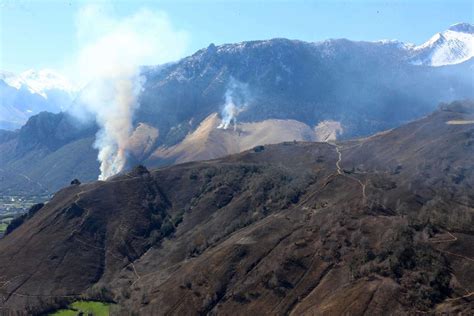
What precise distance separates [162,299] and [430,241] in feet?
289

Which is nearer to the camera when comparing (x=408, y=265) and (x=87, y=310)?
(x=408, y=265)

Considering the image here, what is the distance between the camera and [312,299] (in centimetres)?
16612

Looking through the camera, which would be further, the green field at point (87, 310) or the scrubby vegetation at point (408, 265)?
the green field at point (87, 310)

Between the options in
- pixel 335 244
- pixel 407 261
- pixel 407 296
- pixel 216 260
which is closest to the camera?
pixel 407 296

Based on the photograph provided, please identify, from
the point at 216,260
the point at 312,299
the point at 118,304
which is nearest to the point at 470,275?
the point at 312,299

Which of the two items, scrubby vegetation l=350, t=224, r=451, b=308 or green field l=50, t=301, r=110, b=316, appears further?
green field l=50, t=301, r=110, b=316

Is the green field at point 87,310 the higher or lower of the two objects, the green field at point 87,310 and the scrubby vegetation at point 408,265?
the lower

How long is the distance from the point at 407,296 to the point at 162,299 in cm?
8018

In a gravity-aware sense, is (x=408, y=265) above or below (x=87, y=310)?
above

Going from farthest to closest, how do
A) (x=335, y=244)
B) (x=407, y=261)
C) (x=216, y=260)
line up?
(x=216, y=260) < (x=335, y=244) < (x=407, y=261)

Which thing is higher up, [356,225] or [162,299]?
[356,225]

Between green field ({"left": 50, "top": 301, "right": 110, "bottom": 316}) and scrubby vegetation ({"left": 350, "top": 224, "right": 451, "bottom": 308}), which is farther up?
scrubby vegetation ({"left": 350, "top": 224, "right": 451, "bottom": 308})

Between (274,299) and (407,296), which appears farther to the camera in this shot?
(274,299)

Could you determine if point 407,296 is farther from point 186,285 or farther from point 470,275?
point 186,285
